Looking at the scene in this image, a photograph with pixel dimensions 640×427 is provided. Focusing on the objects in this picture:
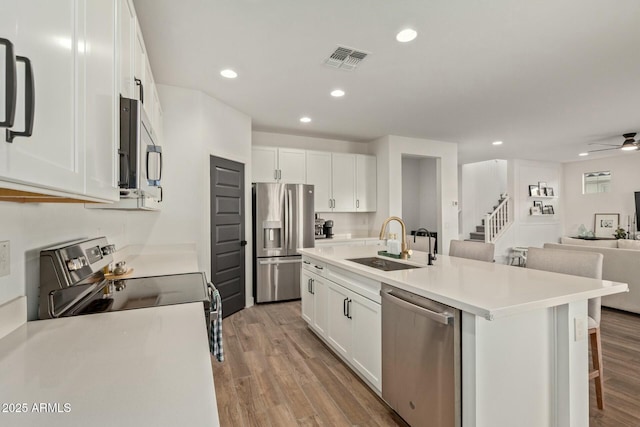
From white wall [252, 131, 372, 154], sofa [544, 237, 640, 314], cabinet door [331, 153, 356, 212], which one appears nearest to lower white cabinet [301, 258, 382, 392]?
cabinet door [331, 153, 356, 212]

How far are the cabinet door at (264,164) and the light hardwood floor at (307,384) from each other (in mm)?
2230

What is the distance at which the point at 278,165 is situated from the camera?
15.7 feet

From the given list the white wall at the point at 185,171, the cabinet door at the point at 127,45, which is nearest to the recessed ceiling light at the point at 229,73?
the white wall at the point at 185,171

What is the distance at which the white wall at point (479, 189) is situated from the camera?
8.25 m

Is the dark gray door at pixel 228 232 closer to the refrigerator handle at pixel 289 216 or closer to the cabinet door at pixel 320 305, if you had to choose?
the refrigerator handle at pixel 289 216

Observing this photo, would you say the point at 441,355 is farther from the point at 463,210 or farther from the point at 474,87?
the point at 463,210

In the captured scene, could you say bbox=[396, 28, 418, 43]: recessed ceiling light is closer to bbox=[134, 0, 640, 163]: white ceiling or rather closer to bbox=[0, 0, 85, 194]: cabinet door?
bbox=[134, 0, 640, 163]: white ceiling

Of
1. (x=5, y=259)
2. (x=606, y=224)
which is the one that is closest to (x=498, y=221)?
(x=606, y=224)

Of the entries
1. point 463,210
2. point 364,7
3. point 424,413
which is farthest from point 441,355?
point 463,210

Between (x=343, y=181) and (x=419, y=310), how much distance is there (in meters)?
3.86

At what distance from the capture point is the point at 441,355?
1505 mm

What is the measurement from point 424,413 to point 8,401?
1.68 meters

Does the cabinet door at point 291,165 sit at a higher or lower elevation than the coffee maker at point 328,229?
higher

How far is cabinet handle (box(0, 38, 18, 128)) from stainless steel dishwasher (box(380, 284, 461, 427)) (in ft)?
5.19
